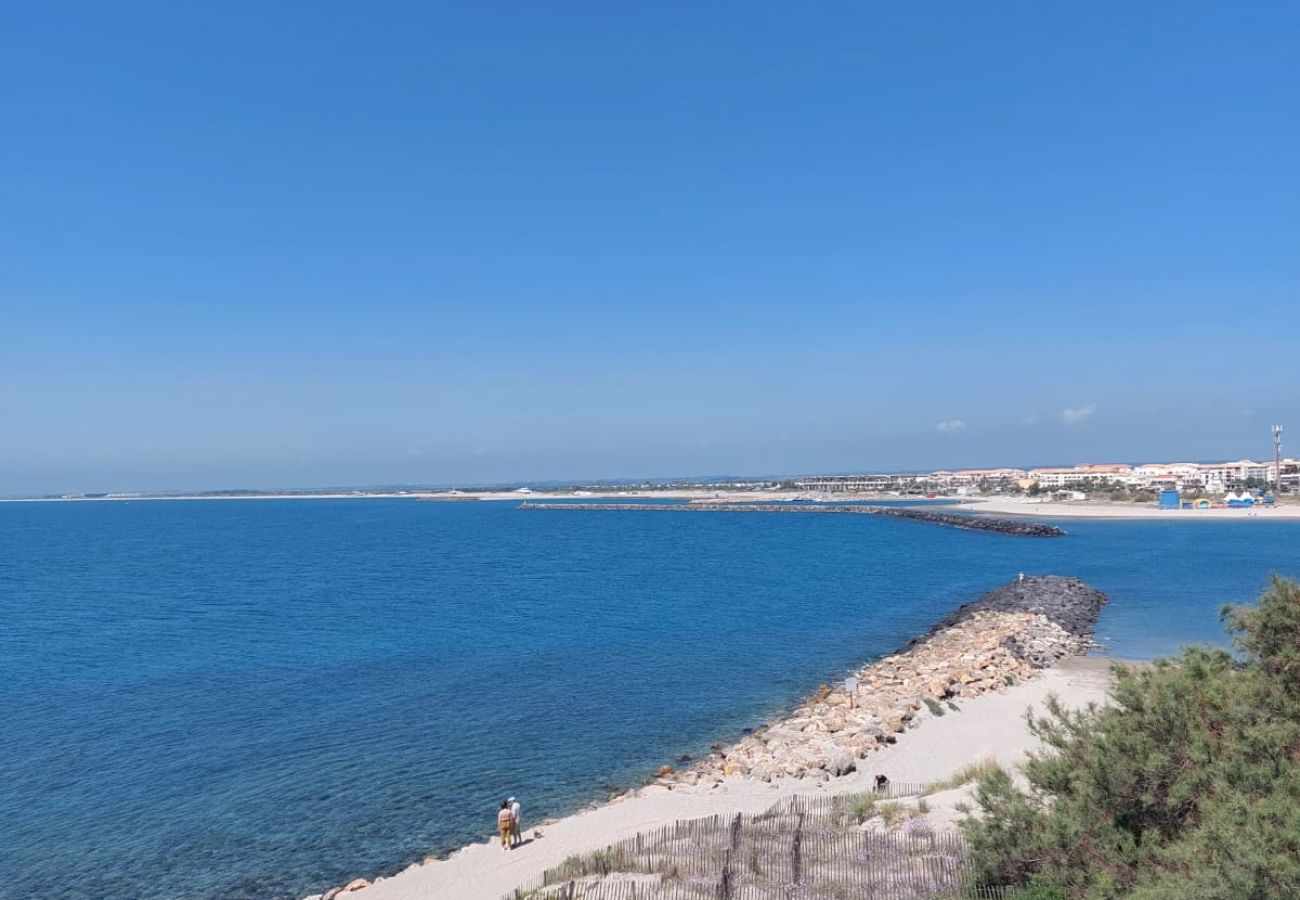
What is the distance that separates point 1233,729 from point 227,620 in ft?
162

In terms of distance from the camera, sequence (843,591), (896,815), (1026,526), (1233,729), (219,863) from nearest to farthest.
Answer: (1233,729), (896,815), (219,863), (843,591), (1026,526)

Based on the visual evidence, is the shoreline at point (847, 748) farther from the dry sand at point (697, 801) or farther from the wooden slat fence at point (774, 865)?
the wooden slat fence at point (774, 865)

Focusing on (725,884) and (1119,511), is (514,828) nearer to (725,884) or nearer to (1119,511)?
(725,884)

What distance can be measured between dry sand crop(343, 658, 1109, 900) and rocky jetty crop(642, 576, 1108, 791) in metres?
0.59

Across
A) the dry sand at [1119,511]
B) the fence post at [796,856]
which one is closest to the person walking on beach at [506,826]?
the fence post at [796,856]

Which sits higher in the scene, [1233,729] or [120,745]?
[1233,729]

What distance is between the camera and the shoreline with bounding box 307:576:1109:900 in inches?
624

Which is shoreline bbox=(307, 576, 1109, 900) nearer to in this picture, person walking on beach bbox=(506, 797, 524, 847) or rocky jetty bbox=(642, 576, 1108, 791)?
rocky jetty bbox=(642, 576, 1108, 791)

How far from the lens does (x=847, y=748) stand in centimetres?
2103

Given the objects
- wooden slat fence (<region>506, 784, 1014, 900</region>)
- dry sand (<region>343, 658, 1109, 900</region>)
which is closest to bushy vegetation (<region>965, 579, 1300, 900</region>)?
wooden slat fence (<region>506, 784, 1014, 900</region>)

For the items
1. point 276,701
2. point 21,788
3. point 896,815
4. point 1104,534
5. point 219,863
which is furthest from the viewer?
point 1104,534

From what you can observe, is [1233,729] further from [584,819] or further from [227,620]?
[227,620]

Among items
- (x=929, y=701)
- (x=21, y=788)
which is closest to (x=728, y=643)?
(x=929, y=701)

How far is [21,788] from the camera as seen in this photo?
21.3m
